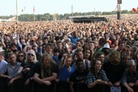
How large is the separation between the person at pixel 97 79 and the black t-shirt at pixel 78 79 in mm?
191

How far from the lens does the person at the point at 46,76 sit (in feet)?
23.9

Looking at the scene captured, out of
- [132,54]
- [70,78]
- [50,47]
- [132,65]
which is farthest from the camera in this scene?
[50,47]

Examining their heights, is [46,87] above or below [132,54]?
below

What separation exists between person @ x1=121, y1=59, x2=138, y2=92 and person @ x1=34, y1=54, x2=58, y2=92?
1539 mm

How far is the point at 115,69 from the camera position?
7.12 m

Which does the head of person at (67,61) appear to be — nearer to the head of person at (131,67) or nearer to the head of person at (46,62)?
the head of person at (46,62)

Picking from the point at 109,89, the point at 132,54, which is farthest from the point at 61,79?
the point at 132,54

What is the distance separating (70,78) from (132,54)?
90.3 inches

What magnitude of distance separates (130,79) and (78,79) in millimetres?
1088

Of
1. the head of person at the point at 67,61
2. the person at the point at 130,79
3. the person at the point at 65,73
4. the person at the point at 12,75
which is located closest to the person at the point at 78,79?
the person at the point at 65,73

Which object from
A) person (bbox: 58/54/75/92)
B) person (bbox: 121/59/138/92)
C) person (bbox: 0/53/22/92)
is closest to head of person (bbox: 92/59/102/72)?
person (bbox: 121/59/138/92)

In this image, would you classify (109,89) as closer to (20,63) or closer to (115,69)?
(115,69)

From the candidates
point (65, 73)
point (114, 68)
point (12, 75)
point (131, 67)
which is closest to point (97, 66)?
point (114, 68)

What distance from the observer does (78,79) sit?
7094 millimetres
